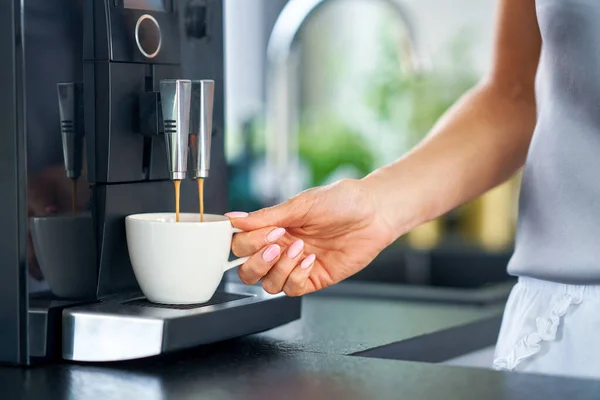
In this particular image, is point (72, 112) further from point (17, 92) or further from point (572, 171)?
point (572, 171)

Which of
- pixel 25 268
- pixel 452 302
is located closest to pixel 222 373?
pixel 25 268

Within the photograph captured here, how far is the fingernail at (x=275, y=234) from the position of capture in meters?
0.96

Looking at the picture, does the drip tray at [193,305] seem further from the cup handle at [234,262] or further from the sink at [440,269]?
the sink at [440,269]

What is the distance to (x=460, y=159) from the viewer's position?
113cm

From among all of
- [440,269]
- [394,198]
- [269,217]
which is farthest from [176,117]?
[440,269]

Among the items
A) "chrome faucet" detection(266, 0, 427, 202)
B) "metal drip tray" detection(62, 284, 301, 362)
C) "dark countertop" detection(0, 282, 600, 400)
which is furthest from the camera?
"chrome faucet" detection(266, 0, 427, 202)

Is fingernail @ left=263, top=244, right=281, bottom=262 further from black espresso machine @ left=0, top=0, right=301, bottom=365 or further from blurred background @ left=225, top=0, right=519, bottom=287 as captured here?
blurred background @ left=225, top=0, right=519, bottom=287

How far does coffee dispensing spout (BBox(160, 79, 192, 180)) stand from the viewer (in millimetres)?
939

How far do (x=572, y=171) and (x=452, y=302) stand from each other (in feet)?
1.45

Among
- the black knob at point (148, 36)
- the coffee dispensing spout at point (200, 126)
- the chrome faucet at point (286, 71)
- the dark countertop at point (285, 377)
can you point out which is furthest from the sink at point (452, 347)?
the chrome faucet at point (286, 71)

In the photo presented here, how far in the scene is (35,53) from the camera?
0.93m

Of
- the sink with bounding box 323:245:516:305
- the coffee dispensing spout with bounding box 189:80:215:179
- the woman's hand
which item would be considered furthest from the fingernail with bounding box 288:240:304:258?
the sink with bounding box 323:245:516:305

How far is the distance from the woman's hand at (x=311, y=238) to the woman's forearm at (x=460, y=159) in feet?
0.09

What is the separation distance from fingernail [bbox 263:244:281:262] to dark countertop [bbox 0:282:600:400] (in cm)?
9
